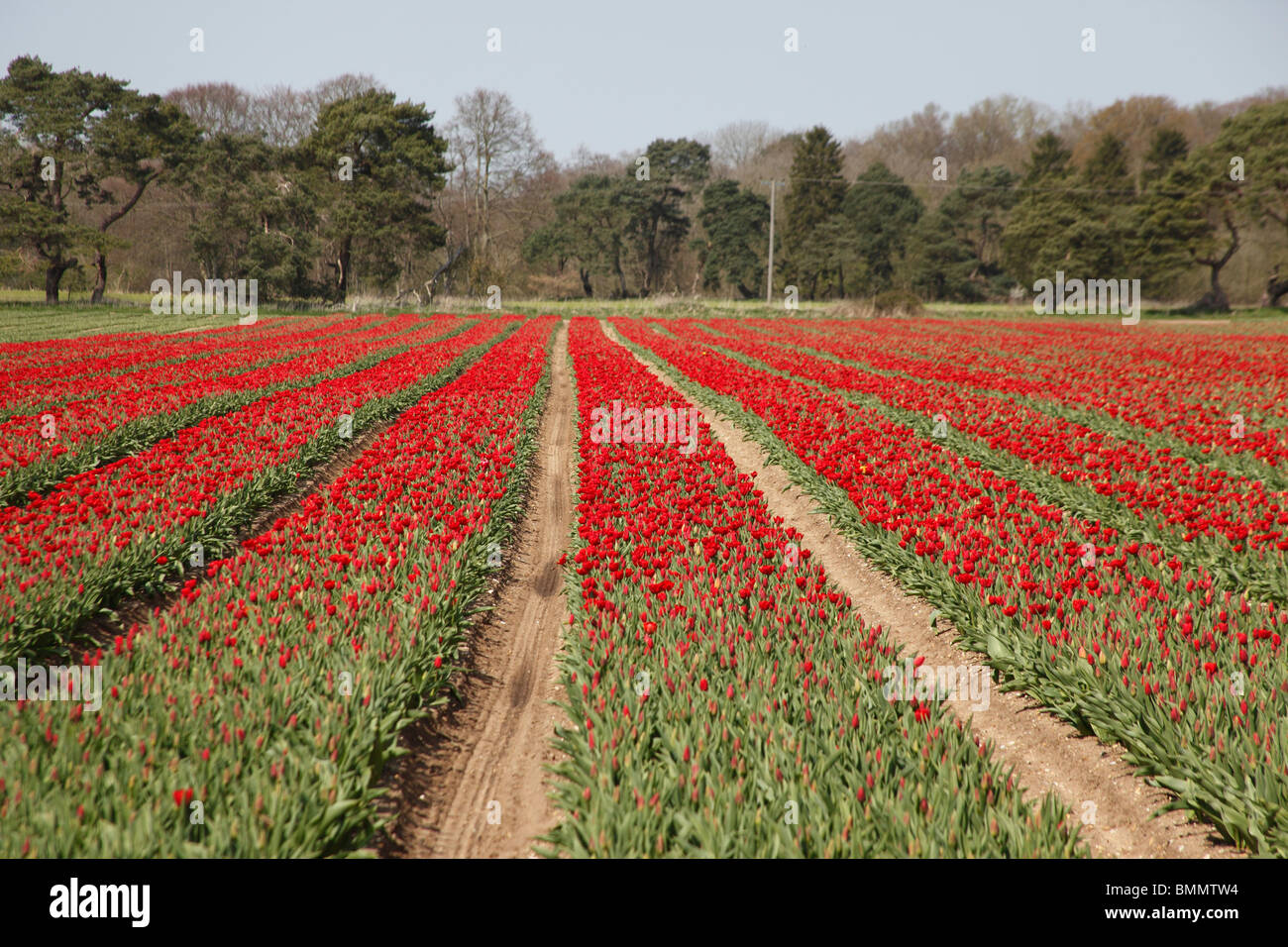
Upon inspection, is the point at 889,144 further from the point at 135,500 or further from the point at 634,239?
the point at 135,500

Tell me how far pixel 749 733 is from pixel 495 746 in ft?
5.35

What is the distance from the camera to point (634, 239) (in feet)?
219

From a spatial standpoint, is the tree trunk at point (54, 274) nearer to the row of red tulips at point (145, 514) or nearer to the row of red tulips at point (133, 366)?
the row of red tulips at point (133, 366)

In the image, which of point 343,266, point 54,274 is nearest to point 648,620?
point 343,266

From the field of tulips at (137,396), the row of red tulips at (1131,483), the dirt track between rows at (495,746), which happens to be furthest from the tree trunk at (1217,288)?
the dirt track between rows at (495,746)

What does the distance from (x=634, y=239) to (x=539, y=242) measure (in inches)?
359

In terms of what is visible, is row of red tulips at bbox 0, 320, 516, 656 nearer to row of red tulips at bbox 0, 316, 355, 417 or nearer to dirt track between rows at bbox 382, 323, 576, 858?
dirt track between rows at bbox 382, 323, 576, 858

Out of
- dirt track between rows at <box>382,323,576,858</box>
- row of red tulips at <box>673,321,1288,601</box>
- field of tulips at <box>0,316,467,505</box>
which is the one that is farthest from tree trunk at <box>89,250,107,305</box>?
dirt track between rows at <box>382,323,576,858</box>

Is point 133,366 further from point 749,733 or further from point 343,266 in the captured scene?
point 343,266

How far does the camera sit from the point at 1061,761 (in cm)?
409

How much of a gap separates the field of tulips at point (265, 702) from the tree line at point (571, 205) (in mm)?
36944

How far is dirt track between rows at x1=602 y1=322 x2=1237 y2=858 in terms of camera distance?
11.2 ft
